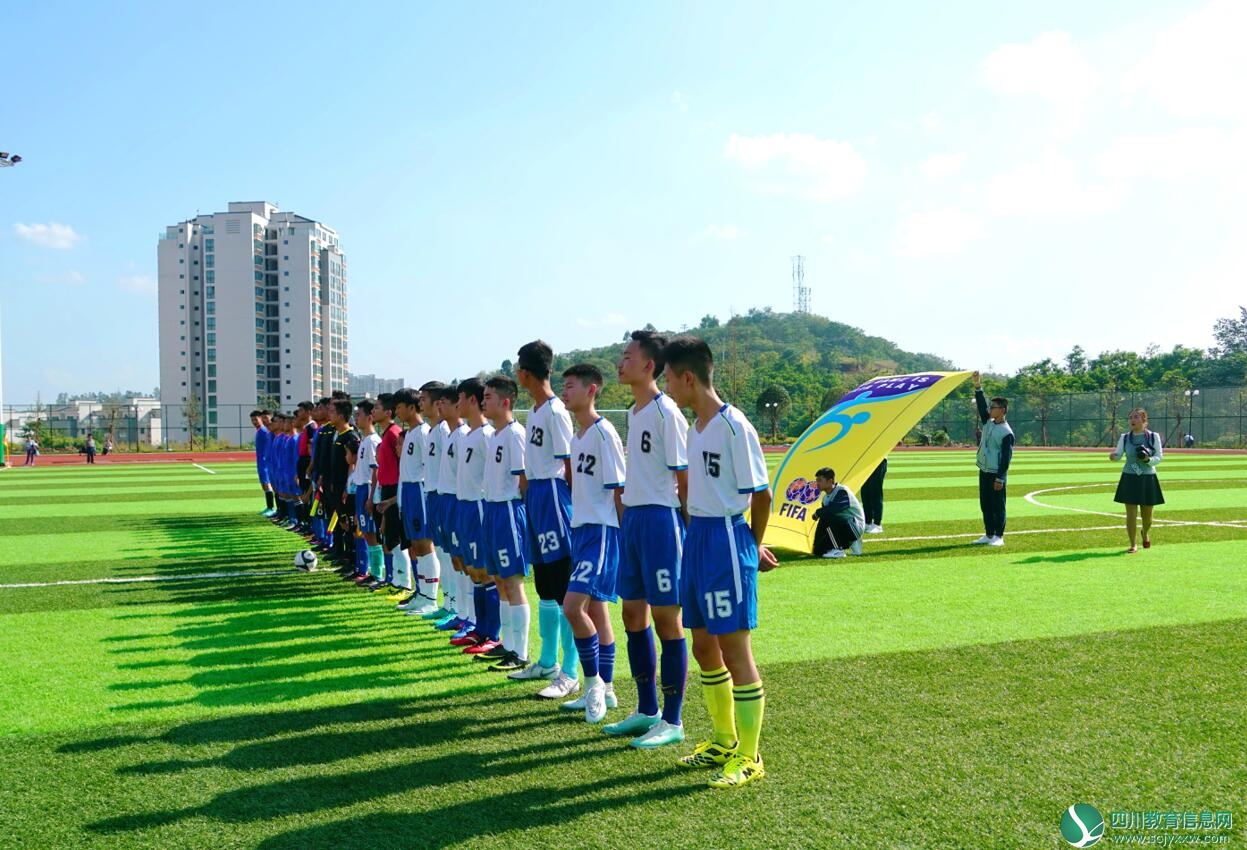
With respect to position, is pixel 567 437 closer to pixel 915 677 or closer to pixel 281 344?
pixel 915 677

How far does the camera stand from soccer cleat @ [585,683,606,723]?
5680 mm

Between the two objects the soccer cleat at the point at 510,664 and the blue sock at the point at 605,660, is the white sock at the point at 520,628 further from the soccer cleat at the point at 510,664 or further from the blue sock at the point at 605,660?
the blue sock at the point at 605,660

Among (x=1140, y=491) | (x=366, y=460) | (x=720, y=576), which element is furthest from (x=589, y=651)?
(x=1140, y=491)

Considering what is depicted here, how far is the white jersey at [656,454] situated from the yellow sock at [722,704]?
97cm

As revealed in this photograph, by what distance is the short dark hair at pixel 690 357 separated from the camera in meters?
4.85

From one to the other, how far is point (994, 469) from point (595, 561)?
910cm

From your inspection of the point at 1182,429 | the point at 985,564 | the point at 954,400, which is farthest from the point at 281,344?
the point at 985,564

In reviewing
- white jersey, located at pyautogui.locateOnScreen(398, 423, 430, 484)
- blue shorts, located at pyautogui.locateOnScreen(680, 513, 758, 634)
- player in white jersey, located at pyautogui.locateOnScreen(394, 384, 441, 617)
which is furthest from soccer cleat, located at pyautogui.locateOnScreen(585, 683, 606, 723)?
white jersey, located at pyautogui.locateOnScreen(398, 423, 430, 484)

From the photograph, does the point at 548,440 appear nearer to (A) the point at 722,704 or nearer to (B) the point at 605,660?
(B) the point at 605,660

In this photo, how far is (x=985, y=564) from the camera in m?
11.4

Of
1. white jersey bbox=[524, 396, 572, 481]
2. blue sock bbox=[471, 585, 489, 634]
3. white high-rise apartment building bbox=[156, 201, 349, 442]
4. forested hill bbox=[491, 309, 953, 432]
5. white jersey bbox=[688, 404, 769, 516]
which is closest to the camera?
white jersey bbox=[688, 404, 769, 516]

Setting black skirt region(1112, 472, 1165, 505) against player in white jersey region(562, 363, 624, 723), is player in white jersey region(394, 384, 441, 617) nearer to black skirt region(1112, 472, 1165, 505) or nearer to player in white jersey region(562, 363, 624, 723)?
player in white jersey region(562, 363, 624, 723)

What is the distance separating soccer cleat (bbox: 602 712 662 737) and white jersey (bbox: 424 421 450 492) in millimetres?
3420

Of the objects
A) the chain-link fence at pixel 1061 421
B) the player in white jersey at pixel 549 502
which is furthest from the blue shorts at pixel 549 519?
the chain-link fence at pixel 1061 421
